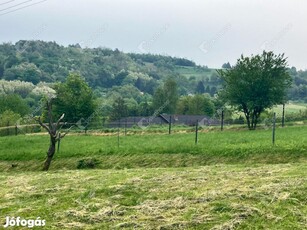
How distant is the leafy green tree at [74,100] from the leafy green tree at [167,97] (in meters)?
31.2

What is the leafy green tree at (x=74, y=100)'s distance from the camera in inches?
1962

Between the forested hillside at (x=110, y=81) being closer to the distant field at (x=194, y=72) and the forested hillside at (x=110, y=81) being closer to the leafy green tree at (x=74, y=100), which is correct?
the distant field at (x=194, y=72)

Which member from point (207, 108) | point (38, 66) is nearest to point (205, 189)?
point (207, 108)

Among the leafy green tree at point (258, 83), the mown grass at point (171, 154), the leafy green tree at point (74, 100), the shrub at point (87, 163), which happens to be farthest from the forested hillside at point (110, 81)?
the shrub at point (87, 163)

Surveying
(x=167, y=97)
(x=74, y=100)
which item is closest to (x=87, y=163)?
(x=74, y=100)

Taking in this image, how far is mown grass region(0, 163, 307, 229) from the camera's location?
24.3 feet

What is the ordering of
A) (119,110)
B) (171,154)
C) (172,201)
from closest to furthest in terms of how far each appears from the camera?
(172,201) → (171,154) → (119,110)

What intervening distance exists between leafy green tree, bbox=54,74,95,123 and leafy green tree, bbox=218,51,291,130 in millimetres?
22409

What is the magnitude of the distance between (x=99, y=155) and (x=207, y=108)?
56660mm

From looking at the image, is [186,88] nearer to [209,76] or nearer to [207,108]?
[209,76]

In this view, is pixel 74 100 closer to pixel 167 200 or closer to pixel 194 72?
pixel 167 200

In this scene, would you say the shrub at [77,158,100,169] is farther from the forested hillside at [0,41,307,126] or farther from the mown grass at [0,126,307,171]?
the forested hillside at [0,41,307,126]

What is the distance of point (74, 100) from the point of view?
50.4 metres

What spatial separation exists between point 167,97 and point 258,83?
166 ft
